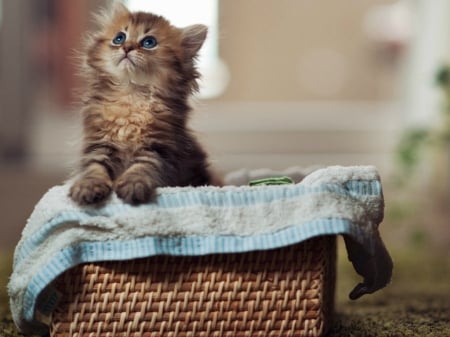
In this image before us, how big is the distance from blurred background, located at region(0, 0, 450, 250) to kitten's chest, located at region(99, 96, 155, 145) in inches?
50.7

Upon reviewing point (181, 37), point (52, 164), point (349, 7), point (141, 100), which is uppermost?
point (349, 7)

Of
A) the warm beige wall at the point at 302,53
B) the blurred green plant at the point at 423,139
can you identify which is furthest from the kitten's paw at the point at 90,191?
the warm beige wall at the point at 302,53

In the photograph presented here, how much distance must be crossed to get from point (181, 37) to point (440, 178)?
83.3 inches

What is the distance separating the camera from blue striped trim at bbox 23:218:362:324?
1173 mm

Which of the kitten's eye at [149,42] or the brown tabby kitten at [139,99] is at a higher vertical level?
the kitten's eye at [149,42]

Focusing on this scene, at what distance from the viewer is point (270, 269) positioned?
3.98ft

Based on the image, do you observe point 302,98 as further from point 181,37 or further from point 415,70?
point 181,37

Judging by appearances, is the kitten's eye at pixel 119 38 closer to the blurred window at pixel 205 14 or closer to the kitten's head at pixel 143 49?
the kitten's head at pixel 143 49

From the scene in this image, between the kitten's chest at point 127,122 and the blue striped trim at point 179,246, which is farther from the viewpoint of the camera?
the kitten's chest at point 127,122

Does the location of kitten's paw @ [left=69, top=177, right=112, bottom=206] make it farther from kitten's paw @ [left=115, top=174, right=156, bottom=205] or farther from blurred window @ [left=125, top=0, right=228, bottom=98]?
blurred window @ [left=125, top=0, right=228, bottom=98]

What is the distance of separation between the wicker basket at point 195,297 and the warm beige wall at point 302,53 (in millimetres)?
3615

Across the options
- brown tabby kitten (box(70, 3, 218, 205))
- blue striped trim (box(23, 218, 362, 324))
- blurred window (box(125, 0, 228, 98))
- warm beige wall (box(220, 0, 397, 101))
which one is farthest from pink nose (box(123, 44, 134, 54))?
warm beige wall (box(220, 0, 397, 101))

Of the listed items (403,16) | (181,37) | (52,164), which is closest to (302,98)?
(403,16)

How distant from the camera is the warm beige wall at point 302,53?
4.88 metres
